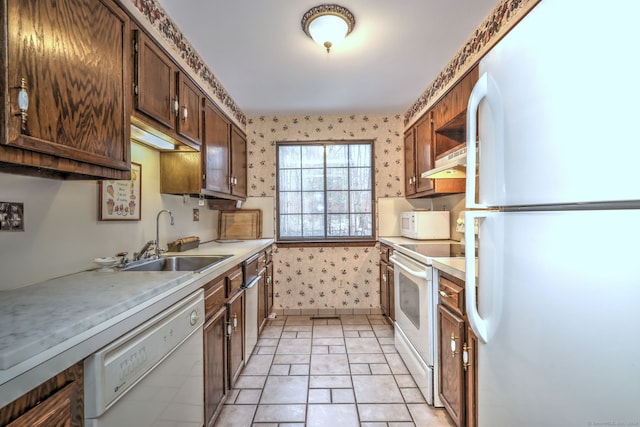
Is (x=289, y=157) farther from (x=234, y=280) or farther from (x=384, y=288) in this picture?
(x=234, y=280)

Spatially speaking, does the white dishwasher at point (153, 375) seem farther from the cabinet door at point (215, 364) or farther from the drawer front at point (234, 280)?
the drawer front at point (234, 280)

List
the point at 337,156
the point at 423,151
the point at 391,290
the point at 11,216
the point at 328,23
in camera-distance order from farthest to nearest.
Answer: the point at 337,156, the point at 391,290, the point at 423,151, the point at 328,23, the point at 11,216

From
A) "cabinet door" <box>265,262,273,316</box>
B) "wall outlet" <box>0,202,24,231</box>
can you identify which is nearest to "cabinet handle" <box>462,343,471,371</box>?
"wall outlet" <box>0,202,24,231</box>

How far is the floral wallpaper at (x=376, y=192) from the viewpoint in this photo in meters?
3.66

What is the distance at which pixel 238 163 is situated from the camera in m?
3.32

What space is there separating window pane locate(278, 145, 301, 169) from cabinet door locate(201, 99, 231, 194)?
36.3 inches

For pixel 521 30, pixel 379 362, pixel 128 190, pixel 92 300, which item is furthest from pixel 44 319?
pixel 379 362

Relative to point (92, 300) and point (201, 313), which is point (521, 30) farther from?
point (201, 313)

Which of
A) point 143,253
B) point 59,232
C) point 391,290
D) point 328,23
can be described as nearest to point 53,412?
point 59,232

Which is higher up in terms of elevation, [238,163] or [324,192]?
[238,163]

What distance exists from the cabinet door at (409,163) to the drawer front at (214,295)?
2.28 metres

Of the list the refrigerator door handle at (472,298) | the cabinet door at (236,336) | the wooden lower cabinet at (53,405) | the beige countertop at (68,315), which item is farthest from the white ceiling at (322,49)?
the wooden lower cabinet at (53,405)

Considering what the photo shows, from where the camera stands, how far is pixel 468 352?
4.64ft

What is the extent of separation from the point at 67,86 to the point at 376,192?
10.3ft
